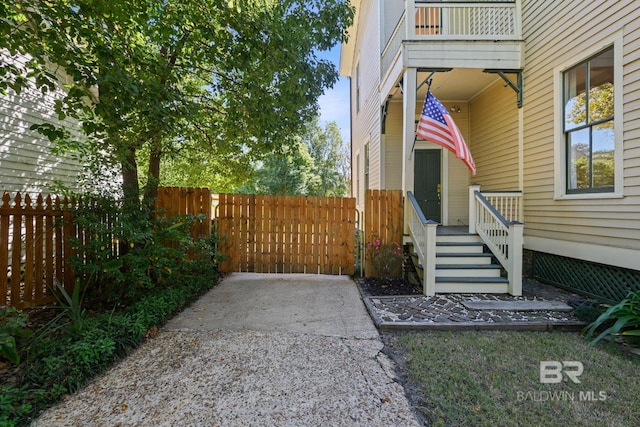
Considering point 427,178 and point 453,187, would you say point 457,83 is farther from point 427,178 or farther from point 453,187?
point 453,187

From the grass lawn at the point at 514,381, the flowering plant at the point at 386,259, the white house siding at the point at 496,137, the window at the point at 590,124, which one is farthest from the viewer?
the white house siding at the point at 496,137

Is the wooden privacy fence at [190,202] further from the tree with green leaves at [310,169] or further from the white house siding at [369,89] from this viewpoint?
the white house siding at [369,89]

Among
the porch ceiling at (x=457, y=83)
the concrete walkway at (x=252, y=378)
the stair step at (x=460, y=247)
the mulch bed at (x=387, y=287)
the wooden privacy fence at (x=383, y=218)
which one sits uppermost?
the porch ceiling at (x=457, y=83)

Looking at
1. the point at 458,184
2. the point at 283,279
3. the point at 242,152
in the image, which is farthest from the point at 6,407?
the point at 458,184

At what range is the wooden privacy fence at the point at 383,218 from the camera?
20.1 ft

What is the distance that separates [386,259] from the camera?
6.00 m

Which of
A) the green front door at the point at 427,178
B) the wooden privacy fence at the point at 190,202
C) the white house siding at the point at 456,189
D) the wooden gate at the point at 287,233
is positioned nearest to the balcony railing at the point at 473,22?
the green front door at the point at 427,178

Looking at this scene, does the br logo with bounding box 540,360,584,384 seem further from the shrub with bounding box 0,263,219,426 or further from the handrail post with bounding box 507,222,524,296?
the shrub with bounding box 0,263,219,426

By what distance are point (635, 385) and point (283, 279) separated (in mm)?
4811

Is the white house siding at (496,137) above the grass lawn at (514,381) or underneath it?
above

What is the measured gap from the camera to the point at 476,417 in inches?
83.3

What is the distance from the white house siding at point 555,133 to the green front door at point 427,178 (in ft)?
7.53

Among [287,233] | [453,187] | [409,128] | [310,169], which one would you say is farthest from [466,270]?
[310,169]

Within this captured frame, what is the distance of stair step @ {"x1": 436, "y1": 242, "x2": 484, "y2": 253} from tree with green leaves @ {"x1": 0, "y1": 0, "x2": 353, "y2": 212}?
3.54 metres
